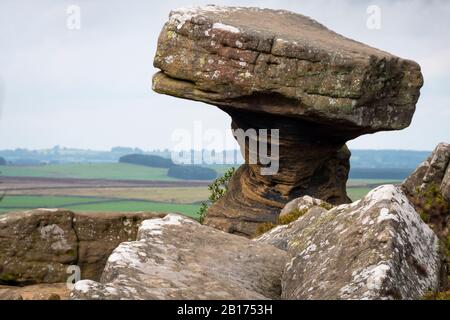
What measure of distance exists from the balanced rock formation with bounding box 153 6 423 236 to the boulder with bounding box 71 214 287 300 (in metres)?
16.4

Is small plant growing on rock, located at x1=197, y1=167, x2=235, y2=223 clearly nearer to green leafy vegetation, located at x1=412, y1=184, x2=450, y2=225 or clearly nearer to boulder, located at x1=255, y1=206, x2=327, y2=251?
boulder, located at x1=255, y1=206, x2=327, y2=251

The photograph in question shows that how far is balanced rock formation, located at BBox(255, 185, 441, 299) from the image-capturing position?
1119 cm

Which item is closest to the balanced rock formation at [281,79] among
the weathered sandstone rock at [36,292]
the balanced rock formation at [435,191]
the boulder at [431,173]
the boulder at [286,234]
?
the weathered sandstone rock at [36,292]

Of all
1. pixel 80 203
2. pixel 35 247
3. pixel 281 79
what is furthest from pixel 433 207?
pixel 80 203

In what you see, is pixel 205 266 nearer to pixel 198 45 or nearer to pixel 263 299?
pixel 263 299

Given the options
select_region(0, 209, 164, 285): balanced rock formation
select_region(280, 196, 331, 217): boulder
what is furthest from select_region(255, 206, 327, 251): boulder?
select_region(280, 196, 331, 217): boulder

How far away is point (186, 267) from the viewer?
12391mm

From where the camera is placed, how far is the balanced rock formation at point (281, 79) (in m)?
30.2

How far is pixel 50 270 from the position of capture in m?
20.8

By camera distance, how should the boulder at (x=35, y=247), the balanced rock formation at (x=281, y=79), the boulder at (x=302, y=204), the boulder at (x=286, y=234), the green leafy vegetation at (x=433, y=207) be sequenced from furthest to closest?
the balanced rock formation at (x=281, y=79), the boulder at (x=302, y=204), the boulder at (x=35, y=247), the boulder at (x=286, y=234), the green leafy vegetation at (x=433, y=207)

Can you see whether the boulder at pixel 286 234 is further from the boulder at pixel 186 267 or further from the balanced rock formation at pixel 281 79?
the balanced rock formation at pixel 281 79

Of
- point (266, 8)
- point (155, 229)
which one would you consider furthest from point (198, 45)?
point (155, 229)

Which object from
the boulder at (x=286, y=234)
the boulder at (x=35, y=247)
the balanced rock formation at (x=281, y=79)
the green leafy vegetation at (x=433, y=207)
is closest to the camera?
the green leafy vegetation at (x=433, y=207)

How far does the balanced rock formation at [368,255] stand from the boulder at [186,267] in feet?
1.83
